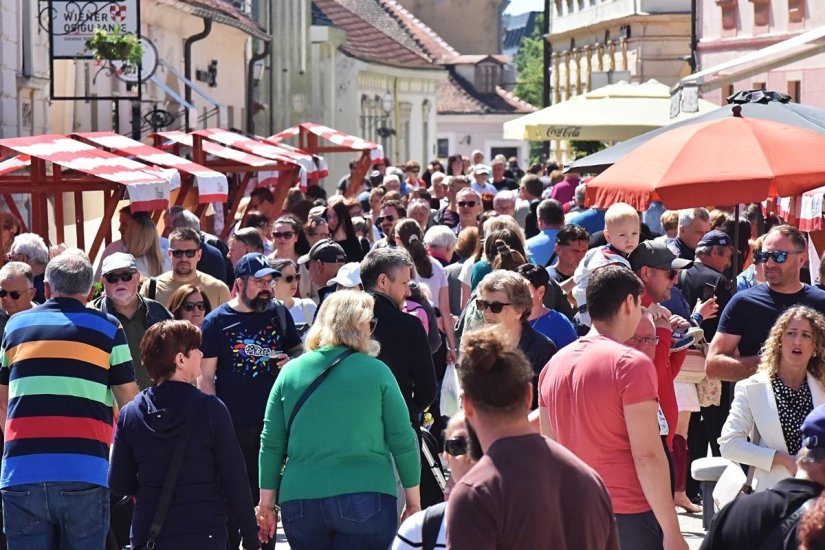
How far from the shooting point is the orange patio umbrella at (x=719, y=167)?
1020cm

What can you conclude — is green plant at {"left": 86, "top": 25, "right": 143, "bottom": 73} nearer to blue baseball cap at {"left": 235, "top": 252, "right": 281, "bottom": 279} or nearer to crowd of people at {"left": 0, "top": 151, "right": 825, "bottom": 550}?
crowd of people at {"left": 0, "top": 151, "right": 825, "bottom": 550}

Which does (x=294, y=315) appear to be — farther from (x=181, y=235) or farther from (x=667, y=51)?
(x=667, y=51)

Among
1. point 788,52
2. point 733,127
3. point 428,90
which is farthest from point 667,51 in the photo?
point 733,127

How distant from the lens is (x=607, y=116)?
1850 centimetres

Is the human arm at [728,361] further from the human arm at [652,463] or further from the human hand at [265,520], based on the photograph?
the human hand at [265,520]

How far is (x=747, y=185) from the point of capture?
1016 centimetres

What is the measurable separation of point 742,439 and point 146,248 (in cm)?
514

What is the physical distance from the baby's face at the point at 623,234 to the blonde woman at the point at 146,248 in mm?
3012

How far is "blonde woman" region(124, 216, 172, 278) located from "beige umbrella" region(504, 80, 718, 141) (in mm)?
8232

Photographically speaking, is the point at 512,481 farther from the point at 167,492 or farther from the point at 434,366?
the point at 434,366

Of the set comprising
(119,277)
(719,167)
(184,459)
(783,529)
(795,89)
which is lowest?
(184,459)

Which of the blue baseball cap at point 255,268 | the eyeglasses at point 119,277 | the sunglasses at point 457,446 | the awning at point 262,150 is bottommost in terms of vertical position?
the sunglasses at point 457,446

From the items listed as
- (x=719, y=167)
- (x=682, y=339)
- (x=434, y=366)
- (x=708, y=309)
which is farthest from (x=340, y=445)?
(x=719, y=167)

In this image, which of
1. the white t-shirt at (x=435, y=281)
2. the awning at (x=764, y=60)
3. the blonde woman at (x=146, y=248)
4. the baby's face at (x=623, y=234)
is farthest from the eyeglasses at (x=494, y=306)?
the awning at (x=764, y=60)
